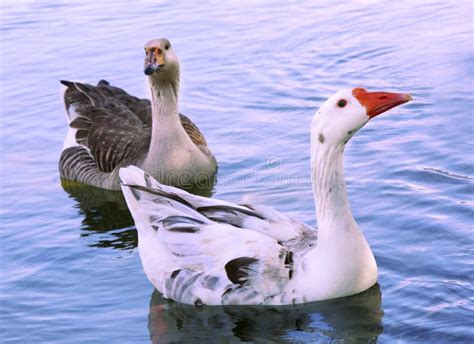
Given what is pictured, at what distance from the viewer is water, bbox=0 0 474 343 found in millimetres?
7859

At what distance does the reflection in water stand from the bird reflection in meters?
→ 1.84

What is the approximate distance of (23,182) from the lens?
11.8 meters

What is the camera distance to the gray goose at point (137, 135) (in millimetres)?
11141

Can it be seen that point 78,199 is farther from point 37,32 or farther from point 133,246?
point 37,32

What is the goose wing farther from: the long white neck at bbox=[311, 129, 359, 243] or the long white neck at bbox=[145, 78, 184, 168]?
the long white neck at bbox=[145, 78, 184, 168]

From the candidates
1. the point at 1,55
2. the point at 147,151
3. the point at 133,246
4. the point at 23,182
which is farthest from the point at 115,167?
the point at 1,55

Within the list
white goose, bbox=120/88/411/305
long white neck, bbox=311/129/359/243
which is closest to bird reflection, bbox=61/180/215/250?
white goose, bbox=120/88/411/305

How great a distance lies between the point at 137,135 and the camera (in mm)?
11734

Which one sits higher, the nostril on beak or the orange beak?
the nostril on beak

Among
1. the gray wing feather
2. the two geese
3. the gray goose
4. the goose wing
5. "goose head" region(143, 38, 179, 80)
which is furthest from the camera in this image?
the gray wing feather

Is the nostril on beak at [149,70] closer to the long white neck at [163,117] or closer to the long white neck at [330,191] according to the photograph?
the long white neck at [163,117]

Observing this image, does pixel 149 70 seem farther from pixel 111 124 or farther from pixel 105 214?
pixel 105 214

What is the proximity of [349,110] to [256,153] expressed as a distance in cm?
439

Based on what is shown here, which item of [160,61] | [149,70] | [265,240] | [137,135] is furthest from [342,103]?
[137,135]
